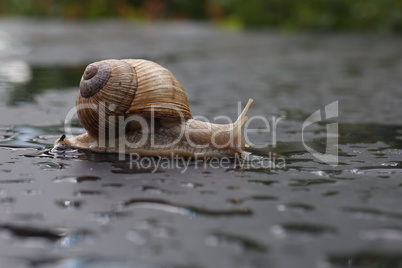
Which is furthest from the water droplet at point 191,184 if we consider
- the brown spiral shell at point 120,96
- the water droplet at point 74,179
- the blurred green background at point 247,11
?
the blurred green background at point 247,11

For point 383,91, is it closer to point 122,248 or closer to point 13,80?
point 13,80

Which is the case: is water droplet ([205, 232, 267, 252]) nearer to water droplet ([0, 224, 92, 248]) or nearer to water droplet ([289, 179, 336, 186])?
water droplet ([0, 224, 92, 248])

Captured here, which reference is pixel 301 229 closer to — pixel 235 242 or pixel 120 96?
pixel 235 242

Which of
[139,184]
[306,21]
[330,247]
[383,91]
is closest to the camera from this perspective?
[330,247]

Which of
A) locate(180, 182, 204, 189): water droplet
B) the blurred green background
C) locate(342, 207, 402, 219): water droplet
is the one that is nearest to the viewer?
locate(342, 207, 402, 219): water droplet

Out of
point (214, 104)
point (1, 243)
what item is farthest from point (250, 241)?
point (214, 104)

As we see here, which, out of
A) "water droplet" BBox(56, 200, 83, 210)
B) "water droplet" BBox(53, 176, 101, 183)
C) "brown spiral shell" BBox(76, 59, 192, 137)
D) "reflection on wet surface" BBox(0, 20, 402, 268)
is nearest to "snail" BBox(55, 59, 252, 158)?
"brown spiral shell" BBox(76, 59, 192, 137)

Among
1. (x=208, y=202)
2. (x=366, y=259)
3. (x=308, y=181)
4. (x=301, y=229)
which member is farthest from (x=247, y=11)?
(x=366, y=259)
